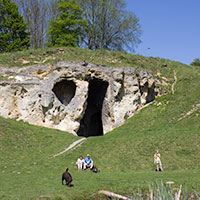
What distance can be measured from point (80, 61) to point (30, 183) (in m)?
21.3

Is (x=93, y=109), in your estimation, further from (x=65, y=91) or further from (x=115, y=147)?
(x=115, y=147)

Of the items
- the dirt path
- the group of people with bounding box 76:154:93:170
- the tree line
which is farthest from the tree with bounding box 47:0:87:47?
the group of people with bounding box 76:154:93:170

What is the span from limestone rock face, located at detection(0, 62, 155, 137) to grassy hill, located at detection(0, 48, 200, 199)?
137cm

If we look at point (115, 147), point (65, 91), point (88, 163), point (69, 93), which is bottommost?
point (88, 163)

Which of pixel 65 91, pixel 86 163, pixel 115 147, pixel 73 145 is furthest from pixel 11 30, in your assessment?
pixel 86 163

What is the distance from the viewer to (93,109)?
40312mm

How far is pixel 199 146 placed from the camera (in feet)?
69.7

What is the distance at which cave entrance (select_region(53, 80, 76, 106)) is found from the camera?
112 ft

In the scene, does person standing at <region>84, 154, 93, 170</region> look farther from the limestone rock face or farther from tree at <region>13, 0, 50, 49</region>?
tree at <region>13, 0, 50, 49</region>

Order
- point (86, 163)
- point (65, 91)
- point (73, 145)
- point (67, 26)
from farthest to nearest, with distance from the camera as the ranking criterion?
point (67, 26) → point (65, 91) → point (73, 145) → point (86, 163)

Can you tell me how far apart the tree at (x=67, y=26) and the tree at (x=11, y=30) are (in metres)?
4.38

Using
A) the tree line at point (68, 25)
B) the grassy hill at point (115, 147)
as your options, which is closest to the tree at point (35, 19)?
the tree line at point (68, 25)

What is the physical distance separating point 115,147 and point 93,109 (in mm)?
17217

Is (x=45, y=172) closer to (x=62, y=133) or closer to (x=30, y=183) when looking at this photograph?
(x=30, y=183)
